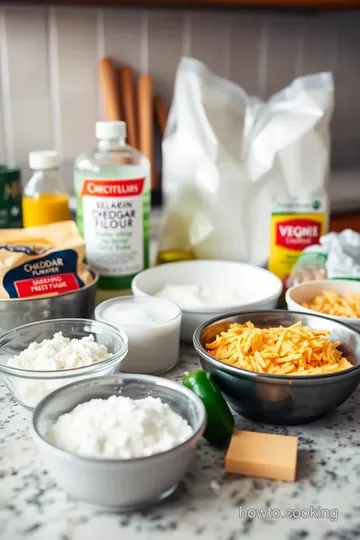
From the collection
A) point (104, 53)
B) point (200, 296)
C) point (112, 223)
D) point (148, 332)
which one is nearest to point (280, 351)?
point (148, 332)

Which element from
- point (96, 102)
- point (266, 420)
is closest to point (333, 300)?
point (266, 420)

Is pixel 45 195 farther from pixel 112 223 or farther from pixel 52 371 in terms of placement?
pixel 52 371

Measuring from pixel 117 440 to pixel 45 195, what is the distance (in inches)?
25.5

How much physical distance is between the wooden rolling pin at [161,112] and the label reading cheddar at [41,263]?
79cm

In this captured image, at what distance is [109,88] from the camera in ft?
5.26

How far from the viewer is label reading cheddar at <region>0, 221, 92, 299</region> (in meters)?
0.85

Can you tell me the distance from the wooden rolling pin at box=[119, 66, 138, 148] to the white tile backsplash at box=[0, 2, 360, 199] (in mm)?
49

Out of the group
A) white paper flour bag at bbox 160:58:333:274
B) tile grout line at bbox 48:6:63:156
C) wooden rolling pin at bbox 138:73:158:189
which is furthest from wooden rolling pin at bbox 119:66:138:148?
white paper flour bag at bbox 160:58:333:274

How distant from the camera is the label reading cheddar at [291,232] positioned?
3.63 ft

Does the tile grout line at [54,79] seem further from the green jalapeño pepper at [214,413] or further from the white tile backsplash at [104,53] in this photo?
the green jalapeño pepper at [214,413]

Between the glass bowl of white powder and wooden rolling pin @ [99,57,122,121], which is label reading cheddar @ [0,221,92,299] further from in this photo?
wooden rolling pin @ [99,57,122,121]

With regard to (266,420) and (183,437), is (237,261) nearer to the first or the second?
(266,420)

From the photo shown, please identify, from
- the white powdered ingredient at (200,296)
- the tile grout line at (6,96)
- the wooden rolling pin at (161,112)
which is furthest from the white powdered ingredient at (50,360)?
the wooden rolling pin at (161,112)

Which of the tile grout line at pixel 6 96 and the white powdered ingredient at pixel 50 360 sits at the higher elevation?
the tile grout line at pixel 6 96
